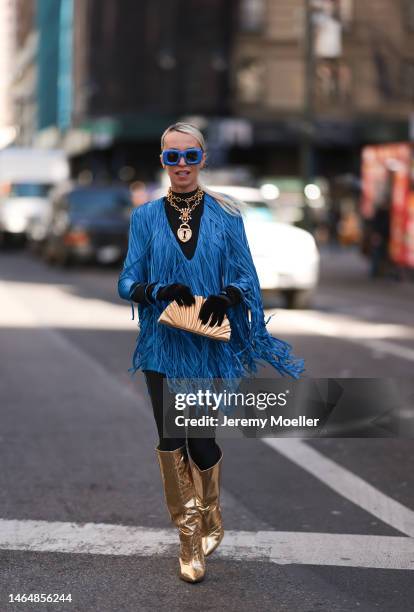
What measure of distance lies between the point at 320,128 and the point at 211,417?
5034cm

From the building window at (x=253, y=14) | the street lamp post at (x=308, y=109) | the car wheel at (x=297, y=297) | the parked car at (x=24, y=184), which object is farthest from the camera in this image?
the building window at (x=253, y=14)

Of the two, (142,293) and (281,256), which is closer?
(142,293)

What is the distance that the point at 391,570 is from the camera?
16.6 feet

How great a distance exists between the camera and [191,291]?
4.69 metres

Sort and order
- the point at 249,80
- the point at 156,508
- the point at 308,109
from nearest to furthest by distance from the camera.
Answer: the point at 156,508, the point at 308,109, the point at 249,80

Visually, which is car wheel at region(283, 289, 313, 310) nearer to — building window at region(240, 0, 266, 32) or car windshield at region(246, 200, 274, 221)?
car windshield at region(246, 200, 274, 221)

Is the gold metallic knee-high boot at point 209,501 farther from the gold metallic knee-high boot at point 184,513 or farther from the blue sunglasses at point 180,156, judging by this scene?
the blue sunglasses at point 180,156

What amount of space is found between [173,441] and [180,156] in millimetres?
1093

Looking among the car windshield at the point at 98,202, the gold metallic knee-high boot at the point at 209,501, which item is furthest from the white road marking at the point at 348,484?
the car windshield at the point at 98,202

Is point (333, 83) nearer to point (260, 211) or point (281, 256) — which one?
point (260, 211)

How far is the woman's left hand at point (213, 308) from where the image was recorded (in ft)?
15.1

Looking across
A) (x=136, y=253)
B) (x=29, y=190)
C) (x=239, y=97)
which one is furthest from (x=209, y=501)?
(x=239, y=97)

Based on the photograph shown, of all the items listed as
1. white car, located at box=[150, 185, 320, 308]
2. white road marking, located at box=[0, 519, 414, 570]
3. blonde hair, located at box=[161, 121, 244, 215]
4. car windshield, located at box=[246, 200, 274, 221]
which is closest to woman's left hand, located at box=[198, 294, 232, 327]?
blonde hair, located at box=[161, 121, 244, 215]

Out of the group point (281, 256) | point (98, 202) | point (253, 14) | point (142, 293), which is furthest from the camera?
point (253, 14)
